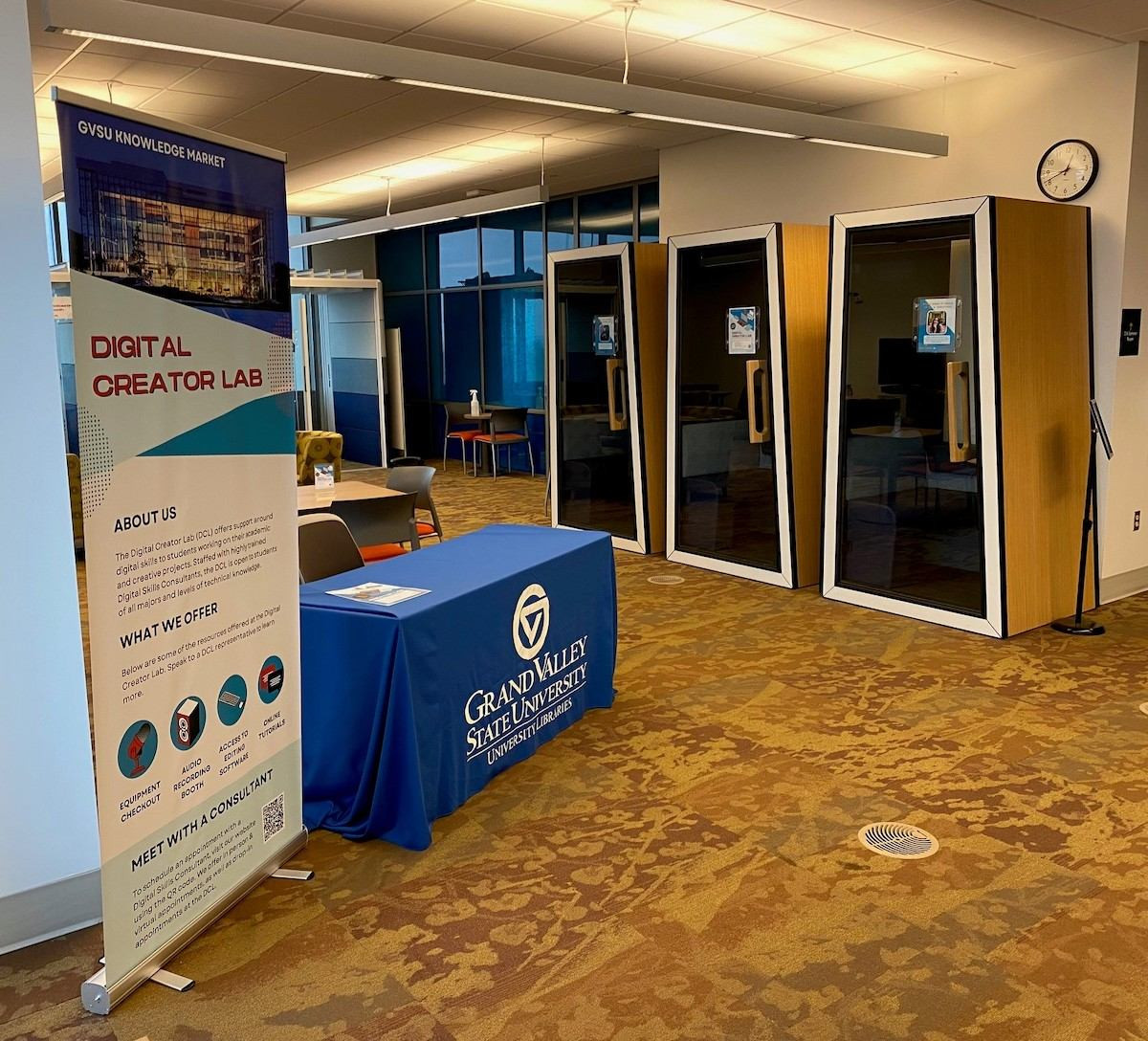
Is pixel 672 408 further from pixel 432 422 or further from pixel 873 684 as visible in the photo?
pixel 432 422

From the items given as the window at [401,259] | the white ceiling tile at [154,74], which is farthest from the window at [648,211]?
the white ceiling tile at [154,74]

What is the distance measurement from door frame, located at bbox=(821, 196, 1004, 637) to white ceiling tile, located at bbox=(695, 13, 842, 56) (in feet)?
3.45

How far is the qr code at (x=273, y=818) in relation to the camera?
11.1 feet

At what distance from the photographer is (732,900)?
3309 millimetres

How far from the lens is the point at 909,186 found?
7.61 metres

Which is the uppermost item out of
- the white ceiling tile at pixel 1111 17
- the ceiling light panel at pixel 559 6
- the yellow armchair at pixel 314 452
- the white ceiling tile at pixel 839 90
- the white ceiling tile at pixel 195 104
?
the white ceiling tile at pixel 195 104

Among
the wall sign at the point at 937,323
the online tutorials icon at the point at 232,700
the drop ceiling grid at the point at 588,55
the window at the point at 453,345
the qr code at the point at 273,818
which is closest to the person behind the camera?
the online tutorials icon at the point at 232,700

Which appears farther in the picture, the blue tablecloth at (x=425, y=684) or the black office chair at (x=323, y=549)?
the black office chair at (x=323, y=549)

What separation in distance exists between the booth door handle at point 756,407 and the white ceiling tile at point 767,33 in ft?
6.46

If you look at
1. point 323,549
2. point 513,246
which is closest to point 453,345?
point 513,246

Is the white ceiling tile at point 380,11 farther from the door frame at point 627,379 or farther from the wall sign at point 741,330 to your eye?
the wall sign at point 741,330

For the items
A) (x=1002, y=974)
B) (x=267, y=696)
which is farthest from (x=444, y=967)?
(x=1002, y=974)

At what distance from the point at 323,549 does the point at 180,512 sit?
185cm

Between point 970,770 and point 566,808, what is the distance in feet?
5.45
